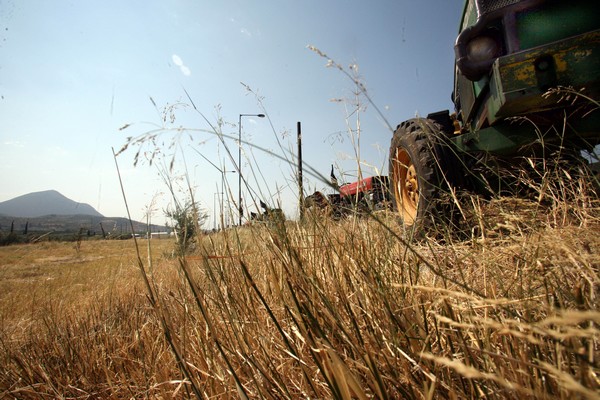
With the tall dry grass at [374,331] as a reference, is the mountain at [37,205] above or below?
above

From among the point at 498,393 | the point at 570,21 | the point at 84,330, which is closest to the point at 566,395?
the point at 498,393

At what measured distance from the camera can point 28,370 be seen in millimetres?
1438

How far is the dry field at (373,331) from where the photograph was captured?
21.5 inches

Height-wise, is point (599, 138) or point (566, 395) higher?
point (599, 138)

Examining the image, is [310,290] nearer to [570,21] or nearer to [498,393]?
[498,393]

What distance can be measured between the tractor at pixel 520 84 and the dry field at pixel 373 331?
1.72 feet

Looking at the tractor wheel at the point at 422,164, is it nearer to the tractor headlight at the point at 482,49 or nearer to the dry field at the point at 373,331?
the dry field at the point at 373,331

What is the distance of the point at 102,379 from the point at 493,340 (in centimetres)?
167

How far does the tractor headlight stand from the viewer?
1985 millimetres

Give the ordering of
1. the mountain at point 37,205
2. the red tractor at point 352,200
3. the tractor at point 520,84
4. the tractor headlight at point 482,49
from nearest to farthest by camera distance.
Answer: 1. the red tractor at point 352,200
2. the tractor at point 520,84
3. the tractor headlight at point 482,49
4. the mountain at point 37,205

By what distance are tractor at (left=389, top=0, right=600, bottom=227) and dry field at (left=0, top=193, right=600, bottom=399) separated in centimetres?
53

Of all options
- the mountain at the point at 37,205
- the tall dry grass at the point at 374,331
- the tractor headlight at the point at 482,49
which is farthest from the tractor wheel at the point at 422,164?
the mountain at the point at 37,205

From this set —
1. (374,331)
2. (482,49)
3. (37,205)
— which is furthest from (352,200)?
(37,205)

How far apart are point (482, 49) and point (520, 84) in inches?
24.5
